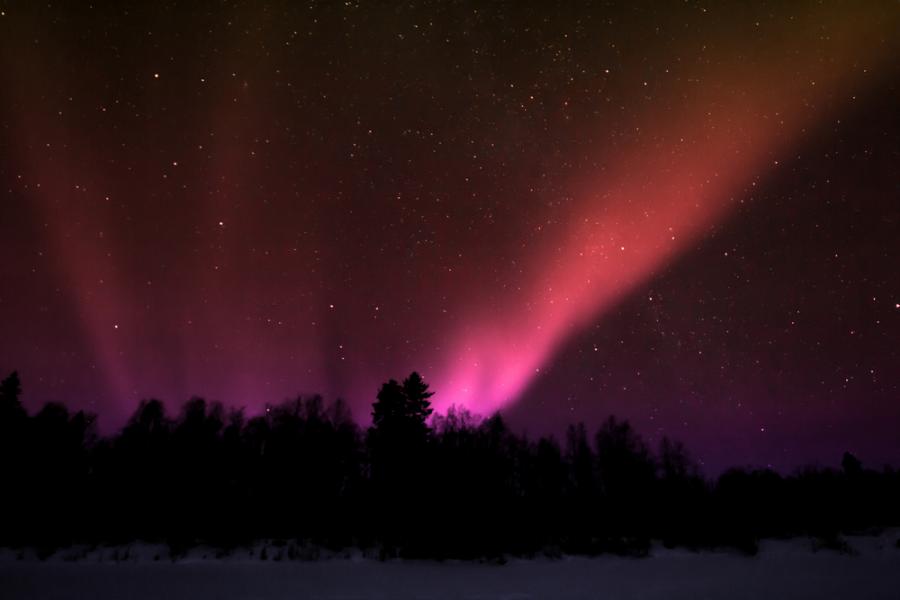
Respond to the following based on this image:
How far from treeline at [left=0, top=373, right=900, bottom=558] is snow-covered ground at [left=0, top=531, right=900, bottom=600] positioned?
10.8ft

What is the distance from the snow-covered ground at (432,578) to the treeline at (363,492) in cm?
329

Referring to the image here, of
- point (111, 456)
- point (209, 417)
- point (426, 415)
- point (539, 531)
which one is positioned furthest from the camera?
point (209, 417)

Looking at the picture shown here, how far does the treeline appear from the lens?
22094mm

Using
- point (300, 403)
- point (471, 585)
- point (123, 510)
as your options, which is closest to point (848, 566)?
point (471, 585)

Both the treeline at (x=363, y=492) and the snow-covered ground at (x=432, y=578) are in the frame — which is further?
the treeline at (x=363, y=492)

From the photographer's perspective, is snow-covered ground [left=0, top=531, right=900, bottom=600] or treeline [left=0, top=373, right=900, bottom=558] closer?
snow-covered ground [left=0, top=531, right=900, bottom=600]

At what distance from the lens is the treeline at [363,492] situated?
22.1m

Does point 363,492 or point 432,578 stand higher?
point 363,492

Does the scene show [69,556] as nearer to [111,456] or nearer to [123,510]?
[123,510]

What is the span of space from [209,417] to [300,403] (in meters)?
8.58

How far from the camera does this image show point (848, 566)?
1827 centimetres

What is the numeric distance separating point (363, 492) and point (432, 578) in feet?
53.8

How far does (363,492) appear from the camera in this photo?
Result: 30031 millimetres

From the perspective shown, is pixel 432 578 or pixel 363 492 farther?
pixel 363 492
